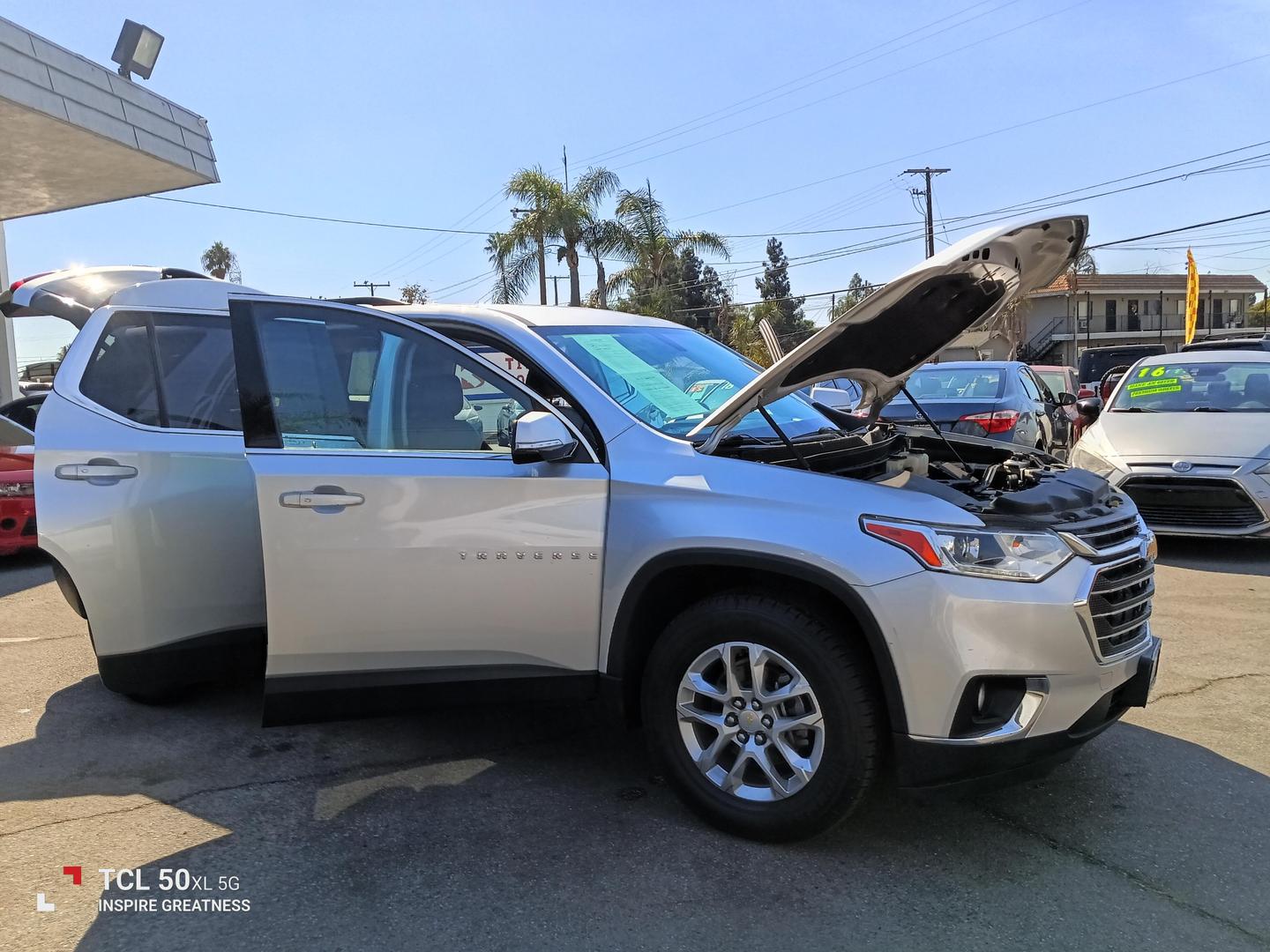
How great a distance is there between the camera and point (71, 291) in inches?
211

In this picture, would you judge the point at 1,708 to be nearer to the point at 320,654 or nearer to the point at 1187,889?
the point at 320,654

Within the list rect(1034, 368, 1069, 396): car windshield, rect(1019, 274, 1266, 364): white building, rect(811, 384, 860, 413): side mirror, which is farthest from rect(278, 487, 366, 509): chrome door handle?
rect(1019, 274, 1266, 364): white building

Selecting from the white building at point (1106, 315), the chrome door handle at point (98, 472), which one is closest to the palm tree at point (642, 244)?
the chrome door handle at point (98, 472)

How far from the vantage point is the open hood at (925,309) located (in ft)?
10.6

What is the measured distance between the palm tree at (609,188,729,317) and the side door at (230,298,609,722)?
25.9m

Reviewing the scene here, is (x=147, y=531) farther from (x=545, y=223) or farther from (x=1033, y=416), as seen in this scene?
(x=545, y=223)

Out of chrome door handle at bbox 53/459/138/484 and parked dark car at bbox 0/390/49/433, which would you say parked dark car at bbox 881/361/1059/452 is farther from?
parked dark car at bbox 0/390/49/433

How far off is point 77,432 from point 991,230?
3861 mm

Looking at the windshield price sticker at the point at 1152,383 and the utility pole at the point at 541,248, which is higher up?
the utility pole at the point at 541,248

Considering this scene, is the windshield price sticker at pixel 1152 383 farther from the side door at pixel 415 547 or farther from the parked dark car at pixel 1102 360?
the parked dark car at pixel 1102 360

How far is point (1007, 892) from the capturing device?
2990 mm

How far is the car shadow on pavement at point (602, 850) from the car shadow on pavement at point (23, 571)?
4.15 m

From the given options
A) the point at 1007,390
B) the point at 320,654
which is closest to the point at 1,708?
the point at 320,654

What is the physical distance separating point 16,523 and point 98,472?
5.11 meters
